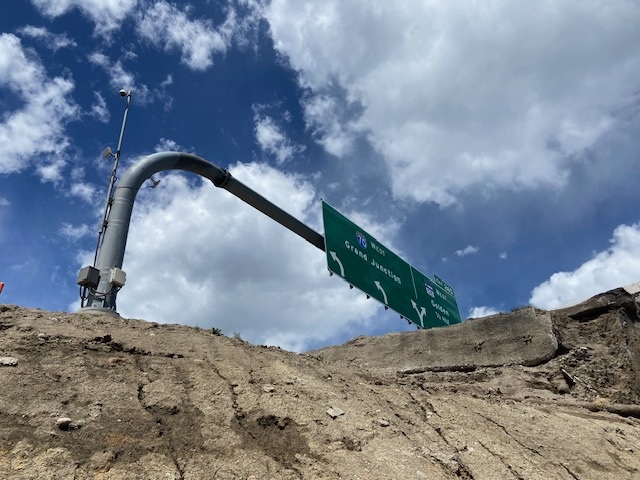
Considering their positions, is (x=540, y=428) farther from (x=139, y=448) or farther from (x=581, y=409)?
(x=139, y=448)

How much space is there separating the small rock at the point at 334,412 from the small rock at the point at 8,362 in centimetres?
353

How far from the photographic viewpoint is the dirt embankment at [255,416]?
15.6 ft

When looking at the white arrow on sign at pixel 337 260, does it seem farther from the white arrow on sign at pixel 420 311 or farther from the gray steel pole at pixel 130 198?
the white arrow on sign at pixel 420 311

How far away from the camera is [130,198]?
32.2 ft

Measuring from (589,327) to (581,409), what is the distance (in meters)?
3.23

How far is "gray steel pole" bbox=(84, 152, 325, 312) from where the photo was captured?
8.84m

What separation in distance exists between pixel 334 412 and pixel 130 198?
5.83 meters

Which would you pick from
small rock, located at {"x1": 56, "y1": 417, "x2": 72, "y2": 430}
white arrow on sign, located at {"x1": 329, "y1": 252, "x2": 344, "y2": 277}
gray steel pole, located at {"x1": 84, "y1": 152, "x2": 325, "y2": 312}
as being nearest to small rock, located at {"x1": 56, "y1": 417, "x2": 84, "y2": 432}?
small rock, located at {"x1": 56, "y1": 417, "x2": 72, "y2": 430}

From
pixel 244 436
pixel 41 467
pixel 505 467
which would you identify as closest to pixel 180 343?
pixel 244 436

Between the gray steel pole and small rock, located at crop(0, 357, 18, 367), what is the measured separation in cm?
297

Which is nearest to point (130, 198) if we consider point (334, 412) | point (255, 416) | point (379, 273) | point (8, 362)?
point (8, 362)

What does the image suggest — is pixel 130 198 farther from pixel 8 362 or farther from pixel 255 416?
pixel 255 416

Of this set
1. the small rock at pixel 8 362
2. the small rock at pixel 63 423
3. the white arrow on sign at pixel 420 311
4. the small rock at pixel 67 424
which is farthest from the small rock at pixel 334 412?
the white arrow on sign at pixel 420 311

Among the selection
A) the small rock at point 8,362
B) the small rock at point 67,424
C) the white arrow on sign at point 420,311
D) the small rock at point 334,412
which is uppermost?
the white arrow on sign at point 420,311
